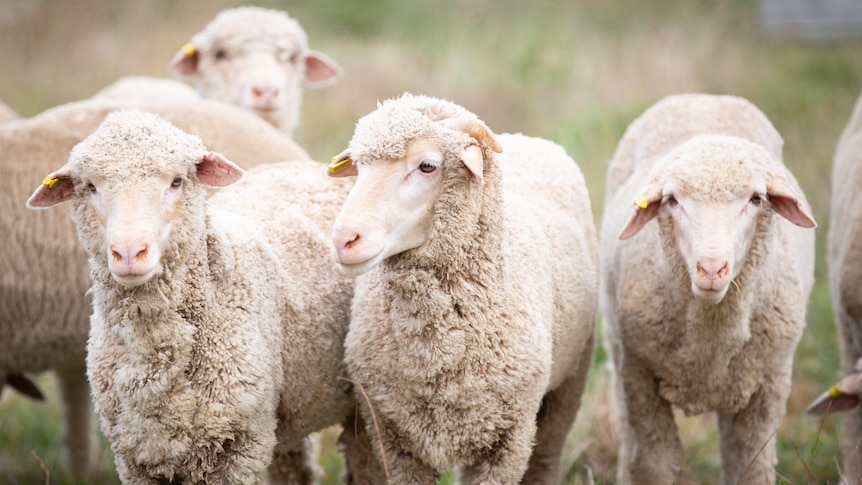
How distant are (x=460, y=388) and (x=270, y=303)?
77 cm

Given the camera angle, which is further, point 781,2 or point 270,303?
point 781,2

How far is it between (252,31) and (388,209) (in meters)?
3.48

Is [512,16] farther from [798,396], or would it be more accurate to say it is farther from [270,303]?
[270,303]

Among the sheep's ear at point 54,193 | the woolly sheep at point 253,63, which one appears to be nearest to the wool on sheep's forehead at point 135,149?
the sheep's ear at point 54,193

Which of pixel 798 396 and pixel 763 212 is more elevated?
pixel 763 212

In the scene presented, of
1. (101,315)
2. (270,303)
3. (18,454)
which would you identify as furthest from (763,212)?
(18,454)

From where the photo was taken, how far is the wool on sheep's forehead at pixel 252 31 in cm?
680

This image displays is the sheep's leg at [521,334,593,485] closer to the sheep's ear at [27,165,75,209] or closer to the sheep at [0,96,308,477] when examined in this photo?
the sheep at [0,96,308,477]

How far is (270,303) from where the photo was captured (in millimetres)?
4055

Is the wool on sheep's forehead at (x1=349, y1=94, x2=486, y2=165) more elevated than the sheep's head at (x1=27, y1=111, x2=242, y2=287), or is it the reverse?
the wool on sheep's forehead at (x1=349, y1=94, x2=486, y2=165)

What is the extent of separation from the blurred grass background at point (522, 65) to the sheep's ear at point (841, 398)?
217 centimetres

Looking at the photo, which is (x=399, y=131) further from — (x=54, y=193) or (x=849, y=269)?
(x=849, y=269)

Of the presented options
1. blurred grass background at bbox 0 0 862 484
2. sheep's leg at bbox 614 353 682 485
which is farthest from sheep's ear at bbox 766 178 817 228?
blurred grass background at bbox 0 0 862 484

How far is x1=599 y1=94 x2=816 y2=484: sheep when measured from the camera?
4.18 meters
